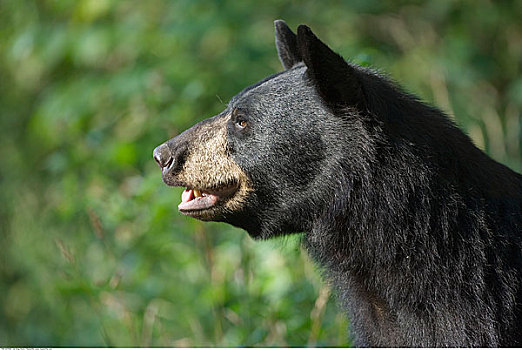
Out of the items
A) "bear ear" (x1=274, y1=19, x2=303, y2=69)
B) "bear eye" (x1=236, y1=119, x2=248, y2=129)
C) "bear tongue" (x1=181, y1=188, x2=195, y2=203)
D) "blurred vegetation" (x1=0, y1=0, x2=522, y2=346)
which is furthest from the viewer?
"blurred vegetation" (x1=0, y1=0, x2=522, y2=346)

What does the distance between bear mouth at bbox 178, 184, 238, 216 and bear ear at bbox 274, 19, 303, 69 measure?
2.35 feet

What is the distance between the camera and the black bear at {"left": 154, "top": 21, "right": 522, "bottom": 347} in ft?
9.61

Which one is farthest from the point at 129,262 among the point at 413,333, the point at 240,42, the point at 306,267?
the point at 413,333

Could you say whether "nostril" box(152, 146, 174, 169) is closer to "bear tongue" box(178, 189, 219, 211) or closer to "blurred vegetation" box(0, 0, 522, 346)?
"bear tongue" box(178, 189, 219, 211)

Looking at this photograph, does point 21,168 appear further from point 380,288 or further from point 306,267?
point 380,288

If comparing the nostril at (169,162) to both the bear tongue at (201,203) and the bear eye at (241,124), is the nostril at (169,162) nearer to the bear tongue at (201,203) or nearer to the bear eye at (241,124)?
the bear tongue at (201,203)

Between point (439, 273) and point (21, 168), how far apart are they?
275 inches

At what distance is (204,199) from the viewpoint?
327cm

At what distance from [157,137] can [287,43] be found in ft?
8.50

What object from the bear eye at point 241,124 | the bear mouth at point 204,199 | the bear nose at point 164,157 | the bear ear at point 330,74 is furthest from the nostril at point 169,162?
the bear ear at point 330,74

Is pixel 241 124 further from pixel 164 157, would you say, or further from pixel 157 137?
pixel 157 137

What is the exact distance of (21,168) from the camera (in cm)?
895

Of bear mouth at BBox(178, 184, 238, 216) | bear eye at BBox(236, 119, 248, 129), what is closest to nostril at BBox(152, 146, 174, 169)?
bear mouth at BBox(178, 184, 238, 216)

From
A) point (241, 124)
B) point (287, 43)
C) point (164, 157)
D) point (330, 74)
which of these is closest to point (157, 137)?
point (287, 43)
